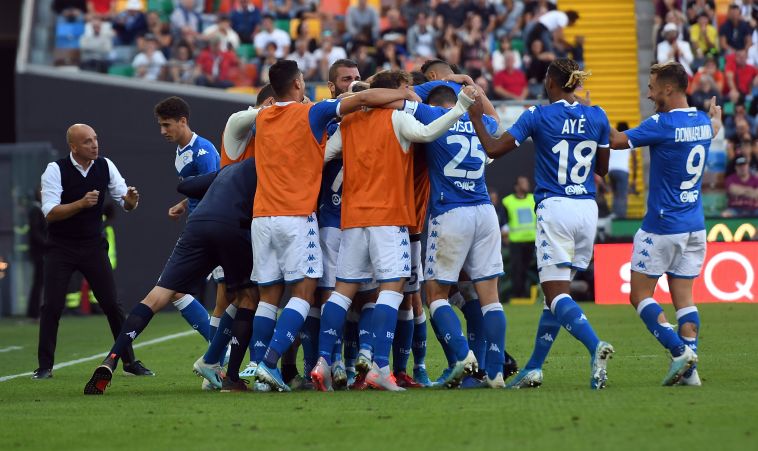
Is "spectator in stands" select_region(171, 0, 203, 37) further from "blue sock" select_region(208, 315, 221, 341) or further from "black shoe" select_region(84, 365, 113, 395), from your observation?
"black shoe" select_region(84, 365, 113, 395)

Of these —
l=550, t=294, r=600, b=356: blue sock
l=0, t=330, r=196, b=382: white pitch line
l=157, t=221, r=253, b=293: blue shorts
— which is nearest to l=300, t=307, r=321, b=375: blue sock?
l=157, t=221, r=253, b=293: blue shorts

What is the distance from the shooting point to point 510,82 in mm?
23781

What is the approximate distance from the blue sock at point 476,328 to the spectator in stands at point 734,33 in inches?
642

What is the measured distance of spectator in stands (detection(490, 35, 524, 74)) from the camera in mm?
24294

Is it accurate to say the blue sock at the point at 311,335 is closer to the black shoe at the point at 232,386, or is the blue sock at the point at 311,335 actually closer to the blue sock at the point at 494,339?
the black shoe at the point at 232,386

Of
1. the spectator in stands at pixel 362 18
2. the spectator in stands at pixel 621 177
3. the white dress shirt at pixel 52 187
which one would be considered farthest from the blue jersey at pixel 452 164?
the spectator in stands at pixel 362 18

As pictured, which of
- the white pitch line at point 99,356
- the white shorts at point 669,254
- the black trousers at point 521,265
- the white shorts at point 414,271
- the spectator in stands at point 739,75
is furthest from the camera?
the spectator in stands at point 739,75

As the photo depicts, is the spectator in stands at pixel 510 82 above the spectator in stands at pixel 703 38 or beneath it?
beneath

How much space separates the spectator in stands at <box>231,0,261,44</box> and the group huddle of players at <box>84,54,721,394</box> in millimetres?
16499

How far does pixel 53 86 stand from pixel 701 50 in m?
11.7

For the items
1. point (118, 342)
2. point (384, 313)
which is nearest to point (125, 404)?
point (118, 342)

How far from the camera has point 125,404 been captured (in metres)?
8.60

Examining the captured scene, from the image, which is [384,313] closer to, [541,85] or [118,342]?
[118,342]

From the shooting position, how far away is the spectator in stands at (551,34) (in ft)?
80.4
